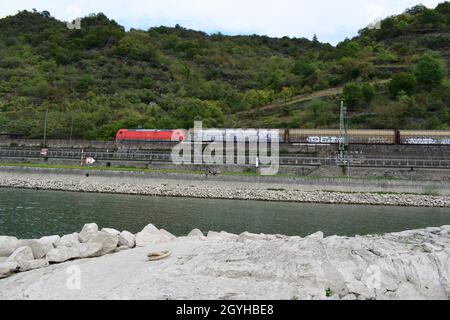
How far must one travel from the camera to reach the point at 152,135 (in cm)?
5047

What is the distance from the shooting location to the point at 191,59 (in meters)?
138

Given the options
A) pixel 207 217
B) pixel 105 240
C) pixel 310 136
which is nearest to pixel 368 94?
pixel 310 136

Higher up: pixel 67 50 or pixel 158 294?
pixel 67 50

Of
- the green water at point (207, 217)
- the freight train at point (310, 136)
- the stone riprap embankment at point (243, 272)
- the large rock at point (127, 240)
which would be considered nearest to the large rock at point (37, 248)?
the stone riprap embankment at point (243, 272)

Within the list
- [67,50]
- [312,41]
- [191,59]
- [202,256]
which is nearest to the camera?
[202,256]

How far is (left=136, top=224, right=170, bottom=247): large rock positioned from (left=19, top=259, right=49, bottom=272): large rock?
271cm

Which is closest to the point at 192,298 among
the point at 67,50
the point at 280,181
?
the point at 280,181

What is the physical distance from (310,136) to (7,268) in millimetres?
41789

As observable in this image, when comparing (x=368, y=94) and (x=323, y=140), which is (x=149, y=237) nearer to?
(x=323, y=140)

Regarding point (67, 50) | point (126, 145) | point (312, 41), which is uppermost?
point (312, 41)

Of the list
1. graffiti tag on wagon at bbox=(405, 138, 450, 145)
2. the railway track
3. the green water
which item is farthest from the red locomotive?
graffiti tag on wagon at bbox=(405, 138, 450, 145)

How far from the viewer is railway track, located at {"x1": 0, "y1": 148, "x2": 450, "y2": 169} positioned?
35.0m
